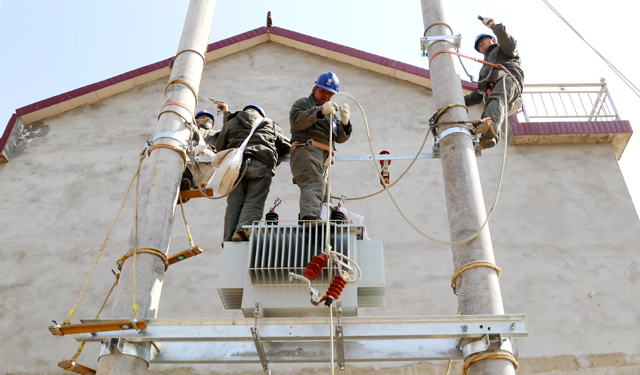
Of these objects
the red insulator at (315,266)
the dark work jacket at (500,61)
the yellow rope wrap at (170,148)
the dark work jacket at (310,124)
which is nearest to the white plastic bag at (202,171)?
the yellow rope wrap at (170,148)

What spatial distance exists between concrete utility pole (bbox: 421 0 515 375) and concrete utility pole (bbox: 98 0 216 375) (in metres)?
2.24

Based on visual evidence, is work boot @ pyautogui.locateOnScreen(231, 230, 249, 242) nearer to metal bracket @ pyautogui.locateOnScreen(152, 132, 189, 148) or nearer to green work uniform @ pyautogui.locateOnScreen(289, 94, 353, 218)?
green work uniform @ pyautogui.locateOnScreen(289, 94, 353, 218)

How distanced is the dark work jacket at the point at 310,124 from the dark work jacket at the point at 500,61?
2.06 m

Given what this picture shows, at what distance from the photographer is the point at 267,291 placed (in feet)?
16.6

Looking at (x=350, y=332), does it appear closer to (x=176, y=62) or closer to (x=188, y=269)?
(x=176, y=62)

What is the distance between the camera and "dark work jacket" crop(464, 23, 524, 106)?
7.83 meters

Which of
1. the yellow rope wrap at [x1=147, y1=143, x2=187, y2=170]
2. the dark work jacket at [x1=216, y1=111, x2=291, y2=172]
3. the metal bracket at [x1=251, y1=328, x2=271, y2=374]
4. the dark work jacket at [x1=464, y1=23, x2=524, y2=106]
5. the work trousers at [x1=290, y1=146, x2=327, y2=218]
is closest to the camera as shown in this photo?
the metal bracket at [x1=251, y1=328, x2=271, y2=374]

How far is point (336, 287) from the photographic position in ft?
15.3

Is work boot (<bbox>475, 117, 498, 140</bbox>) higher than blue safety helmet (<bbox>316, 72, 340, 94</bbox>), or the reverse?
blue safety helmet (<bbox>316, 72, 340, 94</bbox>)

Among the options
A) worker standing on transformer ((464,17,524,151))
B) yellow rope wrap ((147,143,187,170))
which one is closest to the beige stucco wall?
worker standing on transformer ((464,17,524,151))

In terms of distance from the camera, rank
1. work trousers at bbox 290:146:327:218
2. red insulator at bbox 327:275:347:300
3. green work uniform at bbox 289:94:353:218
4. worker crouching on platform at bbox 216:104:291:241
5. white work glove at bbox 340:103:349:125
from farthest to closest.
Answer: worker crouching on platform at bbox 216:104:291:241
white work glove at bbox 340:103:349:125
green work uniform at bbox 289:94:353:218
work trousers at bbox 290:146:327:218
red insulator at bbox 327:275:347:300

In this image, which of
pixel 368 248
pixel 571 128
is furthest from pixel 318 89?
pixel 571 128

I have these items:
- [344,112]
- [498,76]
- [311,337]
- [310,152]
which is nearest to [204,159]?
[310,152]

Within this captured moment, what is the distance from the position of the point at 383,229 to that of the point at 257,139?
13.7 ft
